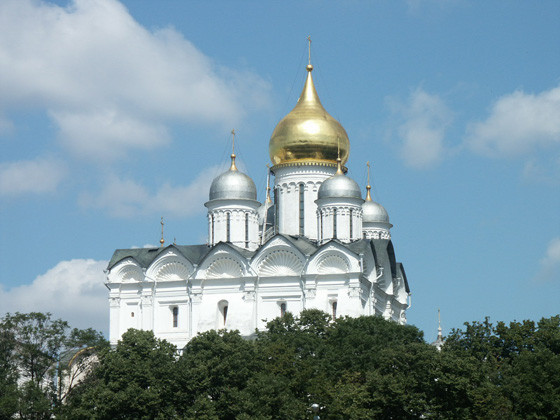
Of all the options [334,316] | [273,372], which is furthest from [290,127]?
[273,372]

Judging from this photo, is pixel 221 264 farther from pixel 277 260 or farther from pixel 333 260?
pixel 333 260

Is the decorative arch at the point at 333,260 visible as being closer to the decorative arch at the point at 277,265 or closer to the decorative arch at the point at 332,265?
the decorative arch at the point at 332,265

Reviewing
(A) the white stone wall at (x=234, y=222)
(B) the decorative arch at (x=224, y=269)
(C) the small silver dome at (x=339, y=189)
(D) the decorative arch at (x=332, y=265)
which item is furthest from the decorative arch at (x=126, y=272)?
(C) the small silver dome at (x=339, y=189)

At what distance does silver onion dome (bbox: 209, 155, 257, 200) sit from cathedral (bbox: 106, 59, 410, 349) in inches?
2.0

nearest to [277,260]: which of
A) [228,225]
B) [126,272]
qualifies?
[228,225]

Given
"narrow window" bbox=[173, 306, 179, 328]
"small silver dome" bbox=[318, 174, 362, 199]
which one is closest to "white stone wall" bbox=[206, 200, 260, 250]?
"small silver dome" bbox=[318, 174, 362, 199]

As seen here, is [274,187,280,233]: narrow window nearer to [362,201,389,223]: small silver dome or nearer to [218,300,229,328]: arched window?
[218,300,229,328]: arched window

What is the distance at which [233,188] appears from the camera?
62844 mm

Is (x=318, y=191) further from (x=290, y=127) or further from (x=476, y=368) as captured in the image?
(x=476, y=368)

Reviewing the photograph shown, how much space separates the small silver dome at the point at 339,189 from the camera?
62.0 meters

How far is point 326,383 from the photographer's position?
46062 millimetres

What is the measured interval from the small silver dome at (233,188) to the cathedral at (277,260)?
0.16ft

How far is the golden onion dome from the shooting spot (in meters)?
65.6

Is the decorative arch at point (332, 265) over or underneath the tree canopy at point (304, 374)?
over
